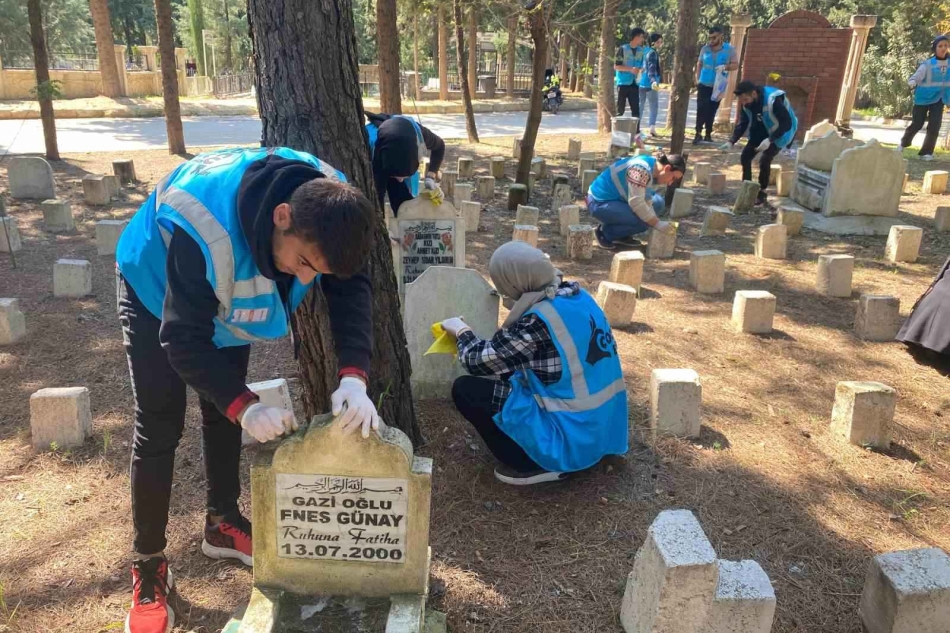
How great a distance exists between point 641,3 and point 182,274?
27797 millimetres

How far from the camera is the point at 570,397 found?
3090mm

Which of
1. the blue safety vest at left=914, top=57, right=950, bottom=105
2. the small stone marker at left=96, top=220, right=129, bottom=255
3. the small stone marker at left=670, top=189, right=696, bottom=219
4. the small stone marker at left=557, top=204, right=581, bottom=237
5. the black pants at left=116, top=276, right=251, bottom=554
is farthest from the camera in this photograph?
the blue safety vest at left=914, top=57, right=950, bottom=105

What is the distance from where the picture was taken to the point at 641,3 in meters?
26.3

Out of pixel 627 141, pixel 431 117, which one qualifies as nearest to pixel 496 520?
pixel 627 141

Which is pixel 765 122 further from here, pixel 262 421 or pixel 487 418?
pixel 262 421

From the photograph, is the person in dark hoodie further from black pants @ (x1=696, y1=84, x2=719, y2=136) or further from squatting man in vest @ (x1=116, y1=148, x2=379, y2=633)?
black pants @ (x1=696, y1=84, x2=719, y2=136)

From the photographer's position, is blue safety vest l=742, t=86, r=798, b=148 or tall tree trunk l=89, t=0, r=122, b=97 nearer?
blue safety vest l=742, t=86, r=798, b=148

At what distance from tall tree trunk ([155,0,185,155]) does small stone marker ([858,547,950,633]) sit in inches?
385

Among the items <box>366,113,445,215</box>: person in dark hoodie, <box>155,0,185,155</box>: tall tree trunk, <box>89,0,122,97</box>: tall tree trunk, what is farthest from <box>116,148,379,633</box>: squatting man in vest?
<box>89,0,122,97</box>: tall tree trunk

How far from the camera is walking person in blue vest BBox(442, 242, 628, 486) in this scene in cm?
306

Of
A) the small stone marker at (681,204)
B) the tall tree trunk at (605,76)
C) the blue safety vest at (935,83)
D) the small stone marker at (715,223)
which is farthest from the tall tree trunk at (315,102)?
the tall tree trunk at (605,76)

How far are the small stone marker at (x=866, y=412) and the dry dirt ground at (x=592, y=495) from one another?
73mm

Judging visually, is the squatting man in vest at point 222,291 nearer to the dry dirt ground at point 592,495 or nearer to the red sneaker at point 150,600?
the red sneaker at point 150,600

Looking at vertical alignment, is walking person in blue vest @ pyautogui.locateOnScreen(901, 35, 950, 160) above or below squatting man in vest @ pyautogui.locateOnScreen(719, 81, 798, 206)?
above
